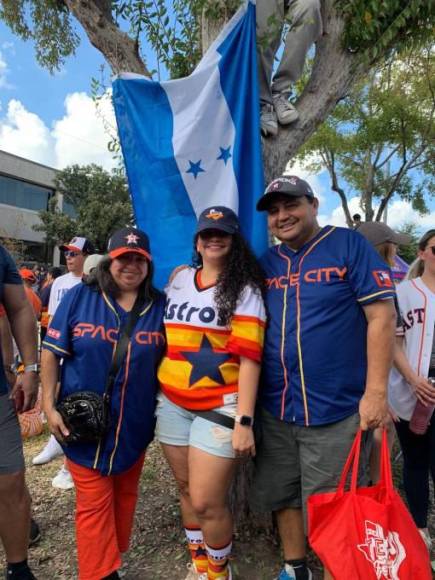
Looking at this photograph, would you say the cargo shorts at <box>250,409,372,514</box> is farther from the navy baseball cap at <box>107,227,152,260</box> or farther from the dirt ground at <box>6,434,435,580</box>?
the navy baseball cap at <box>107,227,152,260</box>

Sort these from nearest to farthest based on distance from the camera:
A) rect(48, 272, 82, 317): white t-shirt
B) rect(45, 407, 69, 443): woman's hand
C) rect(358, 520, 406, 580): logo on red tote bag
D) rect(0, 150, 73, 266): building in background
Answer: rect(358, 520, 406, 580): logo on red tote bag
rect(45, 407, 69, 443): woman's hand
rect(48, 272, 82, 317): white t-shirt
rect(0, 150, 73, 266): building in background

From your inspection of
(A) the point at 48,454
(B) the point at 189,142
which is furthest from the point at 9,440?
(A) the point at 48,454

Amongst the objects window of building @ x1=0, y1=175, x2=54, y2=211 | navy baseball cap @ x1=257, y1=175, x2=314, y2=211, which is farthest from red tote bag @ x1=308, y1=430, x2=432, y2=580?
window of building @ x1=0, y1=175, x2=54, y2=211

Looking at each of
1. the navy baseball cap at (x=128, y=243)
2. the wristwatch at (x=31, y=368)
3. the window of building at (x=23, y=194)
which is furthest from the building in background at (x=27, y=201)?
the navy baseball cap at (x=128, y=243)

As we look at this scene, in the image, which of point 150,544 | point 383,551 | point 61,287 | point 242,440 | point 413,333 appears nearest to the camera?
point 383,551

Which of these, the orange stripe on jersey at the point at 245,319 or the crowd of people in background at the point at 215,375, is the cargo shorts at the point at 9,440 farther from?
the orange stripe on jersey at the point at 245,319

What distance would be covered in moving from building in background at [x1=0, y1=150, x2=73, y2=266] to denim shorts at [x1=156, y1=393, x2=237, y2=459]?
33558 millimetres

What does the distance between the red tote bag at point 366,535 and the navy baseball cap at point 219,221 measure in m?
1.22

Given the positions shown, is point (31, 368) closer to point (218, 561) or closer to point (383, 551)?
point (218, 561)

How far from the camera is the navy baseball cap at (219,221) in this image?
2327 mm

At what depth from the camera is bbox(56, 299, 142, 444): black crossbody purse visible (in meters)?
2.26

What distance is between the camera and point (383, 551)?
1.75 meters

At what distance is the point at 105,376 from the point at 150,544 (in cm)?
146

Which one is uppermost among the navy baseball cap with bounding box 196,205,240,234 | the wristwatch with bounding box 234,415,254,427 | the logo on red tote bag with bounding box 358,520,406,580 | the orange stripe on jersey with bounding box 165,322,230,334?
the navy baseball cap with bounding box 196,205,240,234
